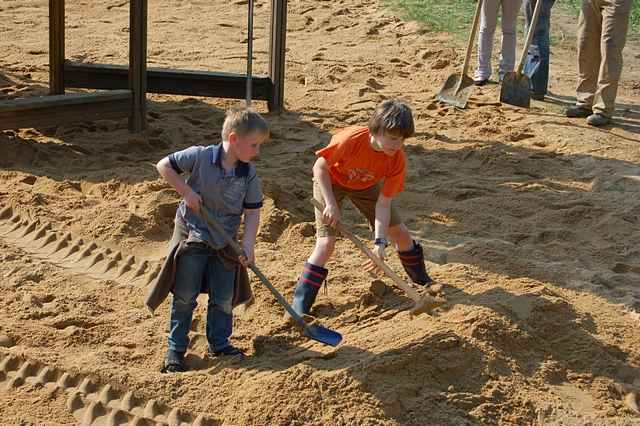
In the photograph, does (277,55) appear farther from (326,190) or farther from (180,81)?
(326,190)

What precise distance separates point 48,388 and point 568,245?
2.86m

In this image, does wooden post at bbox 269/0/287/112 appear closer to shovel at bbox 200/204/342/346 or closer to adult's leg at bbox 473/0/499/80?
adult's leg at bbox 473/0/499/80

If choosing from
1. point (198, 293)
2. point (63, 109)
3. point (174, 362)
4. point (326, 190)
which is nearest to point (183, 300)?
point (198, 293)

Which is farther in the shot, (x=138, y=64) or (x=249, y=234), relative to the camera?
(x=138, y=64)

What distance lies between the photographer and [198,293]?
12.8ft

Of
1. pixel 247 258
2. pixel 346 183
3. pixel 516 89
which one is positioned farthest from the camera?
pixel 516 89

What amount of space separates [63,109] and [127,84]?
3.73ft

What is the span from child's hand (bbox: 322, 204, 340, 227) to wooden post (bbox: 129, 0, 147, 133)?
10.9 ft

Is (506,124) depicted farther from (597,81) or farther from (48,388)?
(48,388)

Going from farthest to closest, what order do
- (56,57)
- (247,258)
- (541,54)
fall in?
1. (541,54)
2. (56,57)
3. (247,258)

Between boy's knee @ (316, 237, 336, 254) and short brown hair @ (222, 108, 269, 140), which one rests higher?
short brown hair @ (222, 108, 269, 140)

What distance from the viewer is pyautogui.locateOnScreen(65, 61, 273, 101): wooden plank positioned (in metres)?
7.82

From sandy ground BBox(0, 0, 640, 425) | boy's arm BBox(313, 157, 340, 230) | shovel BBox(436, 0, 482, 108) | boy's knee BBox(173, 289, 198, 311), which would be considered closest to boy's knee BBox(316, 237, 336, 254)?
boy's arm BBox(313, 157, 340, 230)

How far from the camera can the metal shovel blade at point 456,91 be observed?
314 inches
